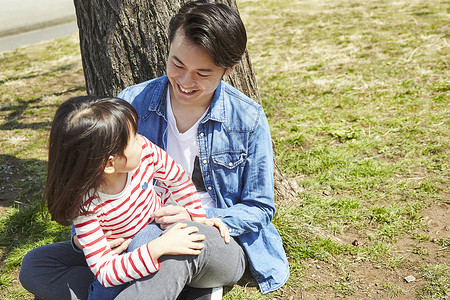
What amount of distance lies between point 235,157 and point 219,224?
356 mm

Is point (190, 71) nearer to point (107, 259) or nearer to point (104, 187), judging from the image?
point (104, 187)

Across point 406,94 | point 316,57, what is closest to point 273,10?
point 316,57

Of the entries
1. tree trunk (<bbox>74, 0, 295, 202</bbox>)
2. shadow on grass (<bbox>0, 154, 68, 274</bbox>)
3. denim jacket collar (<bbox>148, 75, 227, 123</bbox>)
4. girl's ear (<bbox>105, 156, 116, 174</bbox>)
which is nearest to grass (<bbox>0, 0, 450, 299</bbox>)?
shadow on grass (<bbox>0, 154, 68, 274</bbox>)

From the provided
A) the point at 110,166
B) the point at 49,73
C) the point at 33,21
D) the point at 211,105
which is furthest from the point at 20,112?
the point at 33,21

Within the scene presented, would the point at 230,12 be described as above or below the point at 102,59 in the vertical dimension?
above

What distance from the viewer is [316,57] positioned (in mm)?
6395

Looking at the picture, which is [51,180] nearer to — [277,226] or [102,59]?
[102,59]

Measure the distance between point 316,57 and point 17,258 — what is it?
469 centimetres

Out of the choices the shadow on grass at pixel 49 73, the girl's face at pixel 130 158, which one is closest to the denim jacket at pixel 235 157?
the girl's face at pixel 130 158

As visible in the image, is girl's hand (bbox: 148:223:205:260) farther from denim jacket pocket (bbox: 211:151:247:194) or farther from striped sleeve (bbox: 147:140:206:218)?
denim jacket pocket (bbox: 211:151:247:194)

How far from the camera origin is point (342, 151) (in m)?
3.84

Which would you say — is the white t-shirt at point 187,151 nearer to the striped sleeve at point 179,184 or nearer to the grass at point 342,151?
the striped sleeve at point 179,184

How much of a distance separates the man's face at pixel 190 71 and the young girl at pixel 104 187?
287 mm

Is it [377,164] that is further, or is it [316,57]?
[316,57]
